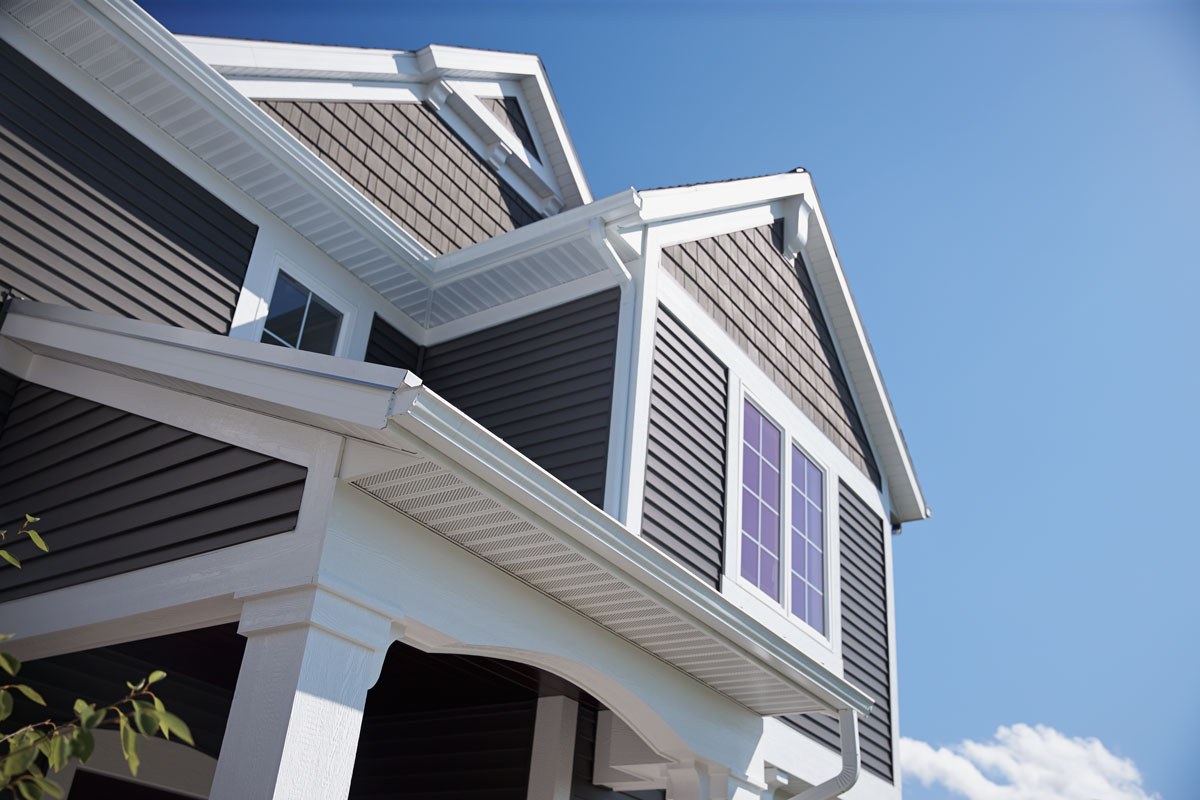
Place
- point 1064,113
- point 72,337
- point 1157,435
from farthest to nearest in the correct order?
point 1157,435 < point 1064,113 < point 72,337

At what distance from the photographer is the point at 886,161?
16.9 metres

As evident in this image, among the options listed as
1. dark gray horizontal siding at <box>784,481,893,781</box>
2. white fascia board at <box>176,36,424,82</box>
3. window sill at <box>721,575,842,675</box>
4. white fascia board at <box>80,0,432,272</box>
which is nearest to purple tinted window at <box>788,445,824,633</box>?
window sill at <box>721,575,842,675</box>

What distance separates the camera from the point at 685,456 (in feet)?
23.2

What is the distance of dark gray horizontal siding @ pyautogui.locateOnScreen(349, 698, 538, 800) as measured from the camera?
6008 millimetres

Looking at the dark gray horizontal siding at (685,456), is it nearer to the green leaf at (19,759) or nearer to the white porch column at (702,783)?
the white porch column at (702,783)

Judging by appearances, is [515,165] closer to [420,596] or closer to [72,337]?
[72,337]

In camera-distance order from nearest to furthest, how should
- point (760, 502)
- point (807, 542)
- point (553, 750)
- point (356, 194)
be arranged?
point (553, 750) < point (356, 194) < point (760, 502) < point (807, 542)

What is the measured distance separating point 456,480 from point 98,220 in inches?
141

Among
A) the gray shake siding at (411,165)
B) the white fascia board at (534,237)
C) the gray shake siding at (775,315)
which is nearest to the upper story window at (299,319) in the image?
the white fascia board at (534,237)

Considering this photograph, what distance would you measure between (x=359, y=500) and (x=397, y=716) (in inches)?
145

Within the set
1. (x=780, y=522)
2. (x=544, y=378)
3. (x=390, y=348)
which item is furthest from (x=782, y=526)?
(x=390, y=348)

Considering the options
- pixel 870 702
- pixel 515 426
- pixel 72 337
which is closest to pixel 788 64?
pixel 515 426

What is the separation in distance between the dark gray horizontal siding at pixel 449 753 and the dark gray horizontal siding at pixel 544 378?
1497 mm

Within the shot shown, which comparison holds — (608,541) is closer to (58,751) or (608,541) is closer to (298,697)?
(298,697)
